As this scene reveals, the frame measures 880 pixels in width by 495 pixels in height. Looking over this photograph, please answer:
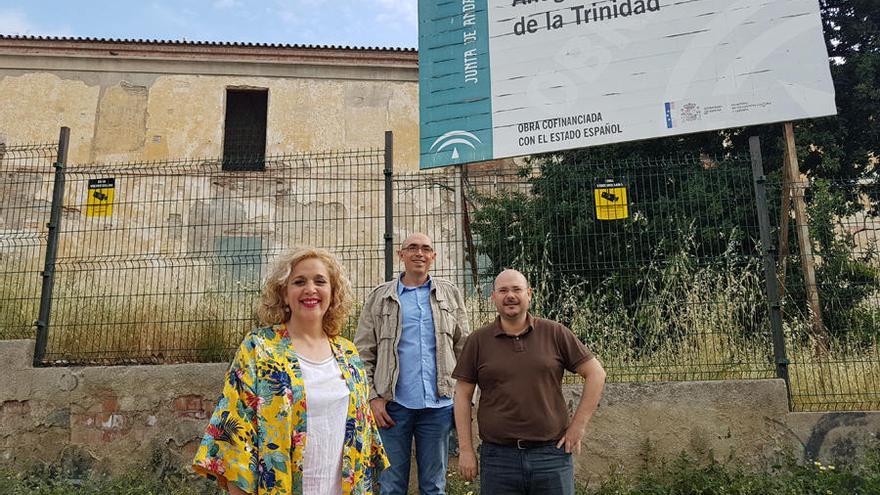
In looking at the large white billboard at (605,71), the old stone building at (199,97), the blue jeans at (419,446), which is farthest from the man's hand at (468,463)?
the old stone building at (199,97)

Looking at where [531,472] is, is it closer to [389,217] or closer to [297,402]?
[297,402]

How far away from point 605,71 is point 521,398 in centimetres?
627

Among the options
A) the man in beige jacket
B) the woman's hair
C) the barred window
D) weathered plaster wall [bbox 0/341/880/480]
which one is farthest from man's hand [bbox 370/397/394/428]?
the barred window

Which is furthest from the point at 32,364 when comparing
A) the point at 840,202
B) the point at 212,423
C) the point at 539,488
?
the point at 840,202

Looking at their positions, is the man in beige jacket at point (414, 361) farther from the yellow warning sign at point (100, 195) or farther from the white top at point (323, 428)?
the yellow warning sign at point (100, 195)

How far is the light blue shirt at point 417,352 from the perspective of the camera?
11.7 feet

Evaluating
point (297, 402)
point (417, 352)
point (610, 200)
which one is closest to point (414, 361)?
point (417, 352)

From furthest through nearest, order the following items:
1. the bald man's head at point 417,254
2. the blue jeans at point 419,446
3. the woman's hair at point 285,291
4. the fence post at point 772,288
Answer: the fence post at point 772,288, the bald man's head at point 417,254, the blue jeans at point 419,446, the woman's hair at point 285,291

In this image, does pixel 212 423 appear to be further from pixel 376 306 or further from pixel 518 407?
pixel 376 306

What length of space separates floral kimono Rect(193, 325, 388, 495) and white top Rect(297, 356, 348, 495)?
1.3 inches

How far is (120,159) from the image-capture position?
13.8 m

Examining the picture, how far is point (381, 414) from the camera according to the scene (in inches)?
139

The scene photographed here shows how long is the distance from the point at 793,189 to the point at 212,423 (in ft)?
20.1

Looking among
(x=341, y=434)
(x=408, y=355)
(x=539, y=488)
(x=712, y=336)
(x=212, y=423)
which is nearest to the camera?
(x=212, y=423)
